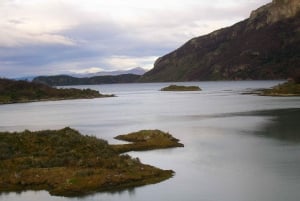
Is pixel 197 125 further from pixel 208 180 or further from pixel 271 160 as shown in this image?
pixel 208 180

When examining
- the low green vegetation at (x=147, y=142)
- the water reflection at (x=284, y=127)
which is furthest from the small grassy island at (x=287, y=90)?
the low green vegetation at (x=147, y=142)

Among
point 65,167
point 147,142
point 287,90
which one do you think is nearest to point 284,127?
point 147,142

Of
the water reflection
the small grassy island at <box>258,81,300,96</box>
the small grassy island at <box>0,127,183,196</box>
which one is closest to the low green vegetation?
the small grassy island at <box>0,127,183,196</box>

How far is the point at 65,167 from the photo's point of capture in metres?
37.8

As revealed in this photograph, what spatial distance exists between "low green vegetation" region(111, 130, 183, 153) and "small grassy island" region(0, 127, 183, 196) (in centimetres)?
626

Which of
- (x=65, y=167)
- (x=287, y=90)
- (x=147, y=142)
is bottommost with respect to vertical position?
(x=147, y=142)

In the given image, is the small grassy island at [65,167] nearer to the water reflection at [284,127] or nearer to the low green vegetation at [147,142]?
the low green vegetation at [147,142]

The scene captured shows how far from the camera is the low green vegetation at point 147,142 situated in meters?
53.2

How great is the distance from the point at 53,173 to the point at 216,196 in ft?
42.4

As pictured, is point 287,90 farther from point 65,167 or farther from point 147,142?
point 65,167

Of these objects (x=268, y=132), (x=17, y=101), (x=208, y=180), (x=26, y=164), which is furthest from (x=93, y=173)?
(x=17, y=101)

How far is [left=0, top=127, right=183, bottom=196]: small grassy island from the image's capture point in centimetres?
3484

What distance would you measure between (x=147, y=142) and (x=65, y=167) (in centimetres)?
1924

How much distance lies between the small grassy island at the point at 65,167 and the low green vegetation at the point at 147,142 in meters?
6.26
